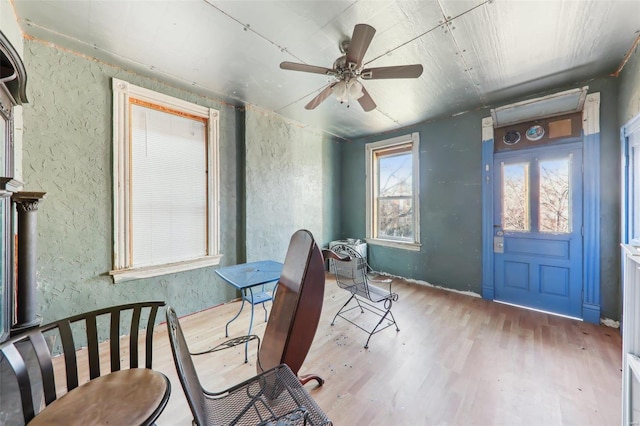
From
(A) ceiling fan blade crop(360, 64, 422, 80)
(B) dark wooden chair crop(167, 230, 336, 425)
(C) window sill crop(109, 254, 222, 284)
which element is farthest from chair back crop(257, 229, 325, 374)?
(C) window sill crop(109, 254, 222, 284)

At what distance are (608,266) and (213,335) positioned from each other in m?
4.15

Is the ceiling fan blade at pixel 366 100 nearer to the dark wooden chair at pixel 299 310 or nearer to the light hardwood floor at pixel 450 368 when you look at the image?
the dark wooden chair at pixel 299 310

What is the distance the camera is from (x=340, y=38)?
6.32ft

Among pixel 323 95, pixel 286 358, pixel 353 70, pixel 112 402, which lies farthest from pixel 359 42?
pixel 112 402

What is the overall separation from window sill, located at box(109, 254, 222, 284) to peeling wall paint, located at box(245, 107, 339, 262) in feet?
1.72

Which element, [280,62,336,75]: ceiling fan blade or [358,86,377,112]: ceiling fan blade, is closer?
[280,62,336,75]: ceiling fan blade

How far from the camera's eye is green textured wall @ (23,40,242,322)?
195 centimetres

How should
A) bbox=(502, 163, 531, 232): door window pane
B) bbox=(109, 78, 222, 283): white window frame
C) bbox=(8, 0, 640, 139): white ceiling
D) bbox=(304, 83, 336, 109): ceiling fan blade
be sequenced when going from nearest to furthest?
bbox=(8, 0, 640, 139): white ceiling < bbox=(304, 83, 336, 109): ceiling fan blade < bbox=(109, 78, 222, 283): white window frame < bbox=(502, 163, 531, 232): door window pane

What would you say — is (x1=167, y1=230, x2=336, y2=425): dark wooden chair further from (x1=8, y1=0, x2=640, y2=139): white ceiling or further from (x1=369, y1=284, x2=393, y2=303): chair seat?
(x1=8, y1=0, x2=640, y2=139): white ceiling

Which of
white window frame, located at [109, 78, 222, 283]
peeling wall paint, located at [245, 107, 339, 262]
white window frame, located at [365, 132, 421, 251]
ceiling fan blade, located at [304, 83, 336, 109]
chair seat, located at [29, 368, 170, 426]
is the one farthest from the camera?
white window frame, located at [365, 132, 421, 251]

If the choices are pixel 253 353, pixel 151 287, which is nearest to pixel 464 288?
pixel 253 353

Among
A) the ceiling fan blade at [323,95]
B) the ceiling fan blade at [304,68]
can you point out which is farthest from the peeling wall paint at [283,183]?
the ceiling fan blade at [304,68]

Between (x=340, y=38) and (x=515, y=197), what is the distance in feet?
9.44

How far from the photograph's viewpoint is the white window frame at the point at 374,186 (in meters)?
3.92
